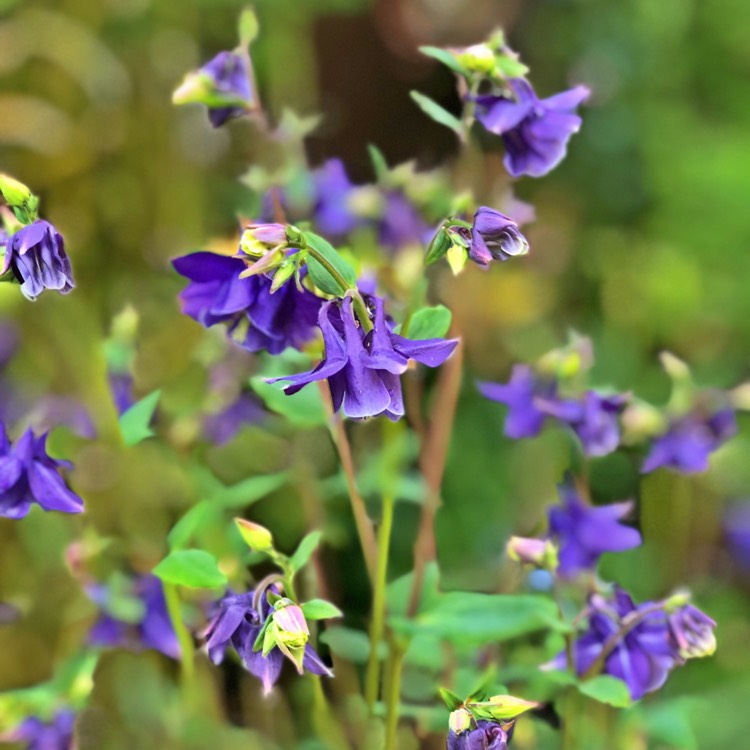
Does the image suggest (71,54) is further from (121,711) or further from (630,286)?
(121,711)

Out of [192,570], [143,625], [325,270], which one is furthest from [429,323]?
[143,625]

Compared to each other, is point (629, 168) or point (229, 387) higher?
point (229, 387)

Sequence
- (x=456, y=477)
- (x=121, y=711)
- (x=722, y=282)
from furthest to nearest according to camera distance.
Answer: (x=722, y=282) → (x=456, y=477) → (x=121, y=711)

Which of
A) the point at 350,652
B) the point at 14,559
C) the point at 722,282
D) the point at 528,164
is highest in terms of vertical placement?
the point at 528,164

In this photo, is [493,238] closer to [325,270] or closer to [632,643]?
[325,270]

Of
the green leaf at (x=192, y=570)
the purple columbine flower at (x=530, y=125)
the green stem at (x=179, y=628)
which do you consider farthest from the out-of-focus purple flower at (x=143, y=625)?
the purple columbine flower at (x=530, y=125)

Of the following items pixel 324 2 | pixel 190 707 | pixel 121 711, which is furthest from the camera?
pixel 324 2

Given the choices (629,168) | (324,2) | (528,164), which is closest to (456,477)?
(528,164)
